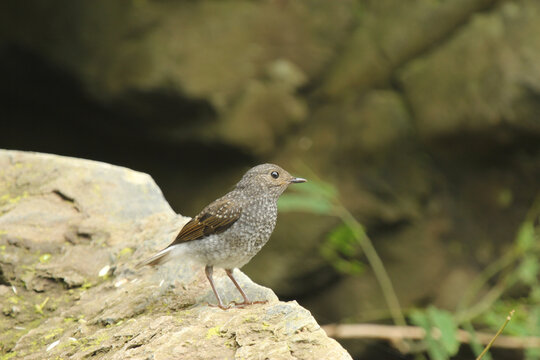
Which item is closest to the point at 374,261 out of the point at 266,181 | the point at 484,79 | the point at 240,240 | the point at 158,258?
the point at 484,79

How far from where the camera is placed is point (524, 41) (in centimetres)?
633

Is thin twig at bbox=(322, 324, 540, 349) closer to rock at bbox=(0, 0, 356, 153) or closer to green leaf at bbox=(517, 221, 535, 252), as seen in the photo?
green leaf at bbox=(517, 221, 535, 252)

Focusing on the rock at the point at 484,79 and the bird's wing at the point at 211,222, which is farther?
the rock at the point at 484,79

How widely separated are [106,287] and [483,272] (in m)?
4.54

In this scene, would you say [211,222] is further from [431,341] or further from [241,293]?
[431,341]

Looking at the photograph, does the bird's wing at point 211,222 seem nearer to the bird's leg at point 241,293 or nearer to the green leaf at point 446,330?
the bird's leg at point 241,293

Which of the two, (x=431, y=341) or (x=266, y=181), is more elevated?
(x=266, y=181)

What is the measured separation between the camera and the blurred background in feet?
22.0

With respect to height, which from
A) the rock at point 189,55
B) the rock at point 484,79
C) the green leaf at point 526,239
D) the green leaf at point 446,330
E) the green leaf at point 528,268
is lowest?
the green leaf at point 446,330

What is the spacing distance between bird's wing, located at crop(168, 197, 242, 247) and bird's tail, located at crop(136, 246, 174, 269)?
0.25 feet

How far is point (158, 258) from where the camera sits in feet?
11.5

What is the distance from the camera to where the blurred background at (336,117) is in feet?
22.0

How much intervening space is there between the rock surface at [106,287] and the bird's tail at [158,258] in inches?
3.4

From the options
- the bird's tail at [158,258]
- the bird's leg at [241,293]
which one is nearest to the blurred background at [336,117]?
the bird's leg at [241,293]
